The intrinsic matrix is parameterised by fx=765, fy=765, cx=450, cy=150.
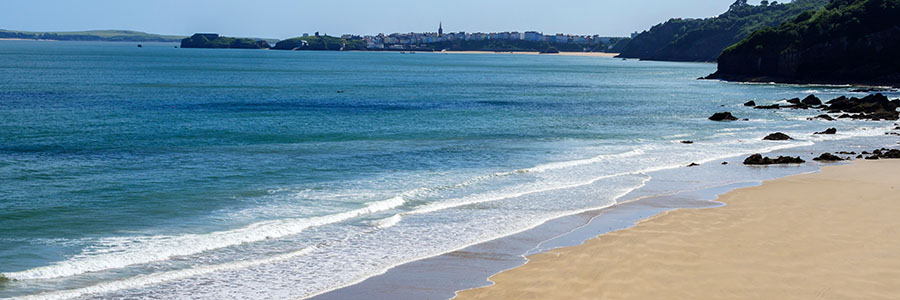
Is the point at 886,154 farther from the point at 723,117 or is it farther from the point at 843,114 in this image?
the point at 843,114

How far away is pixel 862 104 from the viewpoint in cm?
5006

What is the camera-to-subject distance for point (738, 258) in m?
13.3

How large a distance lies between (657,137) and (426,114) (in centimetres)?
1661

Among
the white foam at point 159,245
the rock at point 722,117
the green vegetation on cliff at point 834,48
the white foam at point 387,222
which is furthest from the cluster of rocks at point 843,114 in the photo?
the green vegetation on cliff at point 834,48

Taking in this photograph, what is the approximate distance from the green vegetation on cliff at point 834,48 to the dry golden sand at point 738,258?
2806 inches

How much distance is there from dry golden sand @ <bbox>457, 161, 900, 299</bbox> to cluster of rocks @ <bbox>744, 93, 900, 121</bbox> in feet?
100

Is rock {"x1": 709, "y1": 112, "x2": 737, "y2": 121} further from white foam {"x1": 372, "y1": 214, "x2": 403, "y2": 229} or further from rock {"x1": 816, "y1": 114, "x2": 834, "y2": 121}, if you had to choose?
white foam {"x1": 372, "y1": 214, "x2": 403, "y2": 229}

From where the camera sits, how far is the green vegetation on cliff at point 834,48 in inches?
3270

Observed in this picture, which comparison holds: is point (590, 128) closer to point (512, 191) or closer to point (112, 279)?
point (512, 191)

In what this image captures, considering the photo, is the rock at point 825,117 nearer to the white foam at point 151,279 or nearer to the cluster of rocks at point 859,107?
the cluster of rocks at point 859,107

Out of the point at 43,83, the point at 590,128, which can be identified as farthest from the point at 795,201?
A: the point at 43,83

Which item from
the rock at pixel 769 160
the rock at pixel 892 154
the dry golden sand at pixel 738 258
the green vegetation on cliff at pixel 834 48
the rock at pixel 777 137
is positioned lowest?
the rock at pixel 777 137

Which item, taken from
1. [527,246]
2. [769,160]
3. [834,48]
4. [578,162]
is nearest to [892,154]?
[769,160]

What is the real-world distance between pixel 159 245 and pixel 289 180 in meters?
7.96
